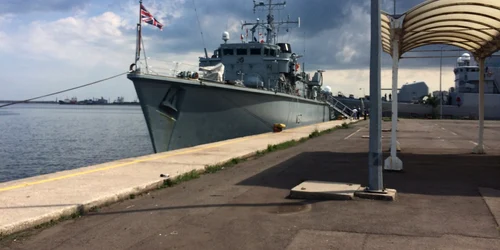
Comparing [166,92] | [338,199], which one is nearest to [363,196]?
[338,199]

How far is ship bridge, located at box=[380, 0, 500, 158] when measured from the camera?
31.5 feet

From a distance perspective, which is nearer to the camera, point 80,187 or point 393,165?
point 80,187

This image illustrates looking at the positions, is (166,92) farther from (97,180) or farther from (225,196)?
(225,196)

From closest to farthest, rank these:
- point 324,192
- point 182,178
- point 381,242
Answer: point 381,242 → point 324,192 → point 182,178

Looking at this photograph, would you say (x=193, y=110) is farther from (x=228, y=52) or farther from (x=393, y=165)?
(x=393, y=165)

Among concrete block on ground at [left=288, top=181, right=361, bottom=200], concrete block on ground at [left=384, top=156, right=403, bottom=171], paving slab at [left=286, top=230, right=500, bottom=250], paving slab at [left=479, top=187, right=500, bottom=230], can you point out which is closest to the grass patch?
concrete block on ground at [left=288, top=181, right=361, bottom=200]

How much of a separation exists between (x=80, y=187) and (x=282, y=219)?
3.73 metres

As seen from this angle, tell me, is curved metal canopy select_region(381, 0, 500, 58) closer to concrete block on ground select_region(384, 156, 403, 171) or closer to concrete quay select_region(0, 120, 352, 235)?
→ concrete block on ground select_region(384, 156, 403, 171)

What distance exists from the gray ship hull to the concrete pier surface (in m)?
9.47

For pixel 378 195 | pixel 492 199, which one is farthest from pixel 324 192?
pixel 492 199

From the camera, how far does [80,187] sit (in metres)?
7.80

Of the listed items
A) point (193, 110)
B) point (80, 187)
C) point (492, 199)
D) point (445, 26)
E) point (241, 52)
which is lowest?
point (492, 199)

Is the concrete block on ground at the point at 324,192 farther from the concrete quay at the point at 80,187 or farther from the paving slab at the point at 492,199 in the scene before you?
the concrete quay at the point at 80,187

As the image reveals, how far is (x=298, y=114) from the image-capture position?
32.7m
